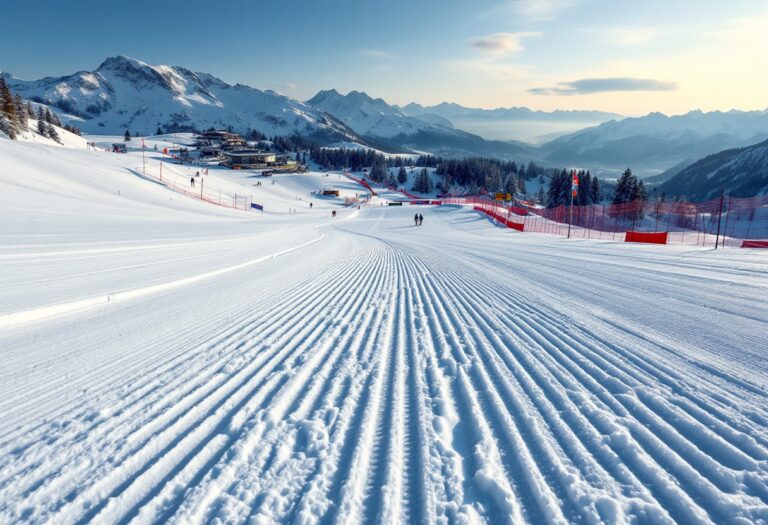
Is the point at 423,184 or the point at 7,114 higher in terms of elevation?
the point at 423,184

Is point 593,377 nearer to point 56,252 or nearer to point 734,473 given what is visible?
point 734,473

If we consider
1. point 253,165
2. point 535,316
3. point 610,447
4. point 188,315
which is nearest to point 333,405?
point 610,447

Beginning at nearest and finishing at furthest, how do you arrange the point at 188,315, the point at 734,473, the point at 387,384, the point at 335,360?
the point at 734,473
the point at 387,384
the point at 335,360
the point at 188,315

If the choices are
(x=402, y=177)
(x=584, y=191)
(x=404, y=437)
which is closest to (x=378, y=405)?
(x=404, y=437)

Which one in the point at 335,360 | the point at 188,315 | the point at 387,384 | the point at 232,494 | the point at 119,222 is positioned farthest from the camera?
the point at 119,222

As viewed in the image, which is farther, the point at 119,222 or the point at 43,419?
the point at 119,222

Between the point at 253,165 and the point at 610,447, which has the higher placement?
the point at 253,165

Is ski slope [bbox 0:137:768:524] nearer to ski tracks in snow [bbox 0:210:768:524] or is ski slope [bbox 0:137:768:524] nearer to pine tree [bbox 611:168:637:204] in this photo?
ski tracks in snow [bbox 0:210:768:524]

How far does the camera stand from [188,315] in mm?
6207

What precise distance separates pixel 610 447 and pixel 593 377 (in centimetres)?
126

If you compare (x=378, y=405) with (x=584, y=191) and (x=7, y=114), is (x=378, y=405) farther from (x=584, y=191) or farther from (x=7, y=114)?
(x=584, y=191)

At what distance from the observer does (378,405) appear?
3.44 m

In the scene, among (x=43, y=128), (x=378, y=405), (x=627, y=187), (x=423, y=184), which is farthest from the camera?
(x=423, y=184)

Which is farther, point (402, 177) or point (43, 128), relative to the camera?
point (402, 177)
